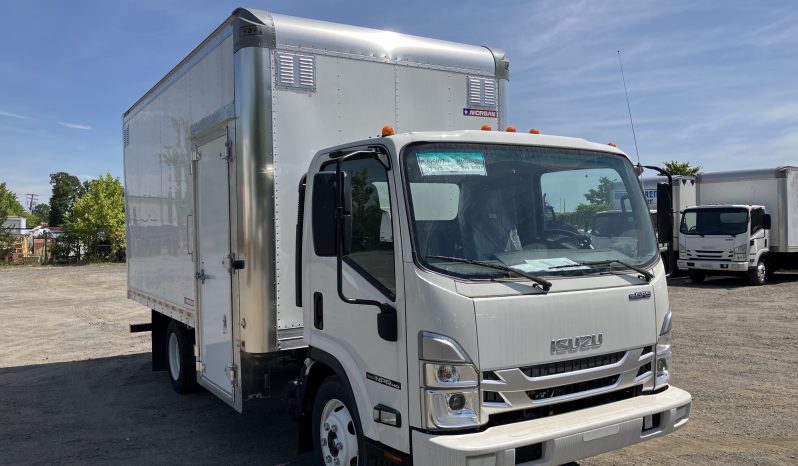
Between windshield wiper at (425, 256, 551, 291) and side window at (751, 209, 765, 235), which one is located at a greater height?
side window at (751, 209, 765, 235)

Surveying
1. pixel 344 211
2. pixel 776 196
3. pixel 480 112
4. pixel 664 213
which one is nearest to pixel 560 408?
pixel 344 211

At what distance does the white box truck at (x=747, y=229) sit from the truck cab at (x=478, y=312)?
16.1m

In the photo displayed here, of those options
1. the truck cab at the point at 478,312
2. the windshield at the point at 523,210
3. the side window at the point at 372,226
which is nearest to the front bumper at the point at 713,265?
the windshield at the point at 523,210

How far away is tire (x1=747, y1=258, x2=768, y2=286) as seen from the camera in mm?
18391

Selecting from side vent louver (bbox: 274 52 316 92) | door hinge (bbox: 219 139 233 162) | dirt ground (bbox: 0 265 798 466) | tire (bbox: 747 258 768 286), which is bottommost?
dirt ground (bbox: 0 265 798 466)

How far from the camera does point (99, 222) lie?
1448 inches

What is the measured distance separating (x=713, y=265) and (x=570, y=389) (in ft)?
55.9

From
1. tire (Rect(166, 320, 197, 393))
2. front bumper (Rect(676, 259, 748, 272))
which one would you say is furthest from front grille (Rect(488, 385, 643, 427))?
front bumper (Rect(676, 259, 748, 272))

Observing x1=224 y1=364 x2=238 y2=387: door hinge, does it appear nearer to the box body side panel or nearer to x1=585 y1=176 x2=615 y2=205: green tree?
the box body side panel

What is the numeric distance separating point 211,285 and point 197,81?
1888mm

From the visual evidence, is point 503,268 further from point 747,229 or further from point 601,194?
point 747,229

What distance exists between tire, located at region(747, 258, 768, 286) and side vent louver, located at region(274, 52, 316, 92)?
17.3m

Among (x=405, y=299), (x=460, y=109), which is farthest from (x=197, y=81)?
(x=405, y=299)

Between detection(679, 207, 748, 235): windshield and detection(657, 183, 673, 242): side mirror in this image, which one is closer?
detection(657, 183, 673, 242): side mirror
